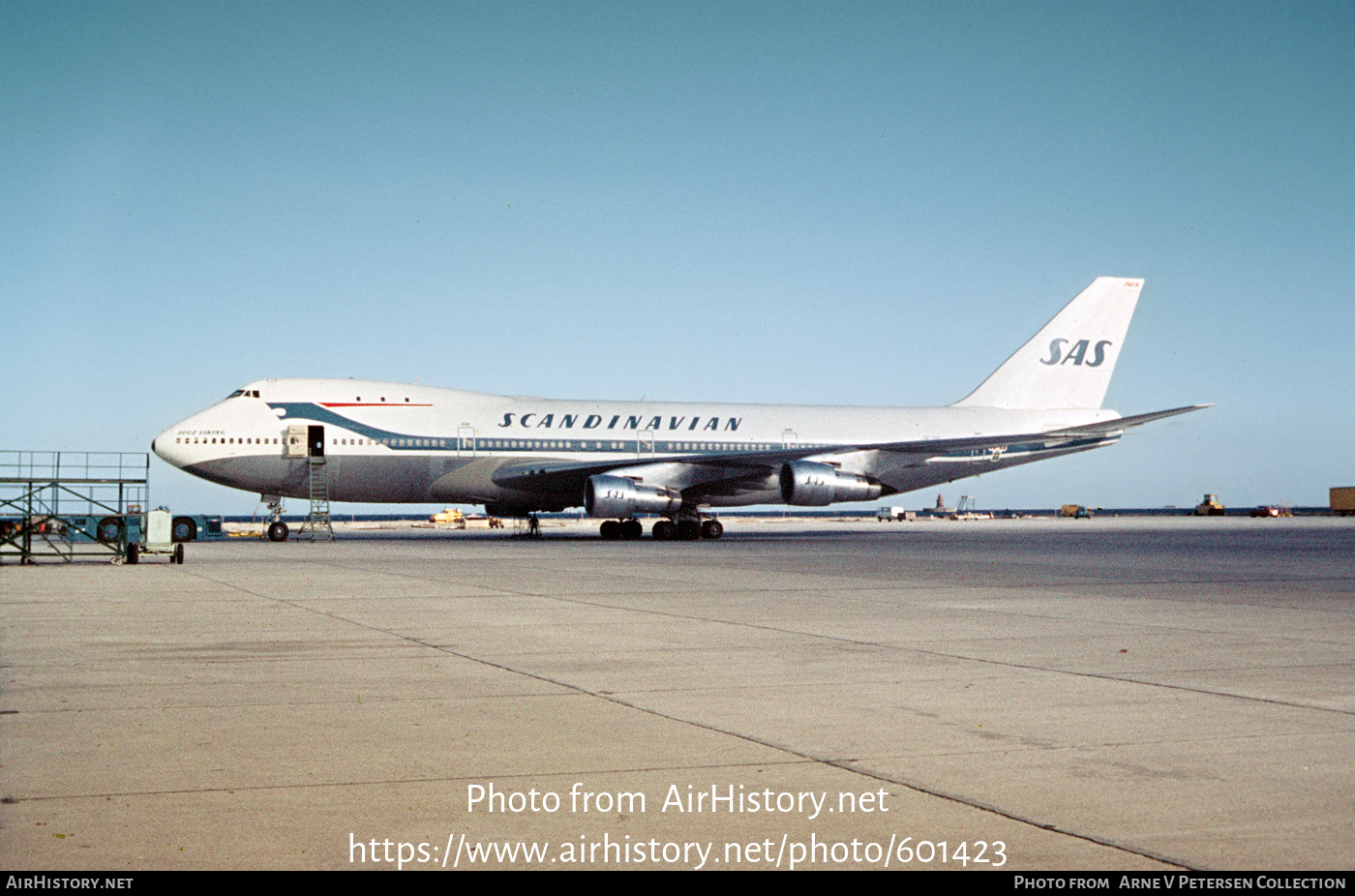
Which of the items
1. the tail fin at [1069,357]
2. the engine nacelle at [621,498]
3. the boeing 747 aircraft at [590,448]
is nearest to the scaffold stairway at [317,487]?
the boeing 747 aircraft at [590,448]

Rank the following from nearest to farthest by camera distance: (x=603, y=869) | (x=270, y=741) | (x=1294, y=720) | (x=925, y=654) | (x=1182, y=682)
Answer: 1. (x=603, y=869)
2. (x=270, y=741)
3. (x=1294, y=720)
4. (x=1182, y=682)
5. (x=925, y=654)

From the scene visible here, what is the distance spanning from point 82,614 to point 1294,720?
1106 cm

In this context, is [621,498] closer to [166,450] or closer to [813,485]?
[813,485]

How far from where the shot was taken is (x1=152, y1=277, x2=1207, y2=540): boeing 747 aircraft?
3191cm

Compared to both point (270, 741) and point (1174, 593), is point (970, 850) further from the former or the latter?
point (1174, 593)

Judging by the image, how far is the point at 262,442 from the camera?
31.7 m

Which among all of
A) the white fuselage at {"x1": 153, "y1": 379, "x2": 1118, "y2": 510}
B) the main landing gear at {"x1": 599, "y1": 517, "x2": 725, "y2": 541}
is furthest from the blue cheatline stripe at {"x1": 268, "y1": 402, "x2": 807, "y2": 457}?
the main landing gear at {"x1": 599, "y1": 517, "x2": 725, "y2": 541}

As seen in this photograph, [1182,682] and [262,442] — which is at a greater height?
[262,442]

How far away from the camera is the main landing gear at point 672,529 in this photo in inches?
1393

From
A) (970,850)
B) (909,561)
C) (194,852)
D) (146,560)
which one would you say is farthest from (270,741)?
(146,560)

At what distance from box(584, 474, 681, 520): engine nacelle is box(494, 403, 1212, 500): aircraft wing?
0.66 m

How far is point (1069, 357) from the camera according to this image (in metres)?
41.2

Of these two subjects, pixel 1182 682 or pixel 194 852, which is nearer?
pixel 194 852

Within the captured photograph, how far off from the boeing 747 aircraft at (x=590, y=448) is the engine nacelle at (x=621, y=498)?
0.14 feet
